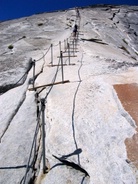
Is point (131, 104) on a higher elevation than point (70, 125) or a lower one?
higher

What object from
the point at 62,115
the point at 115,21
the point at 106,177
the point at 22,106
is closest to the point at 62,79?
the point at 22,106

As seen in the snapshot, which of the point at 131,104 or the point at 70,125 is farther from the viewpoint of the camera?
the point at 131,104

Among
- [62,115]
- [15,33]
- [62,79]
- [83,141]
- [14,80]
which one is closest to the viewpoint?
[83,141]

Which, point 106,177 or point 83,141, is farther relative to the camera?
point 83,141

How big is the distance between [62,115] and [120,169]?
10.4 feet

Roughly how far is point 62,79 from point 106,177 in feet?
19.9

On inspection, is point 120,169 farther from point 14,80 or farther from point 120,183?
point 14,80

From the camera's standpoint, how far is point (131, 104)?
7719mm

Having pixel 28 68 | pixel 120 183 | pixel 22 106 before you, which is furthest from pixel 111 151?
pixel 28 68

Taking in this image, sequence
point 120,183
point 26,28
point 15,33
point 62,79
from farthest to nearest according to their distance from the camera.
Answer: point 26,28 → point 15,33 → point 62,79 → point 120,183

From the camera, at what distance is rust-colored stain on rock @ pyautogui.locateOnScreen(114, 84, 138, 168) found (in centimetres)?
563

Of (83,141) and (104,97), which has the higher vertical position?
(104,97)

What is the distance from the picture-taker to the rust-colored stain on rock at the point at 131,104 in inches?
222

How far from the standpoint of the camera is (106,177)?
523 cm
